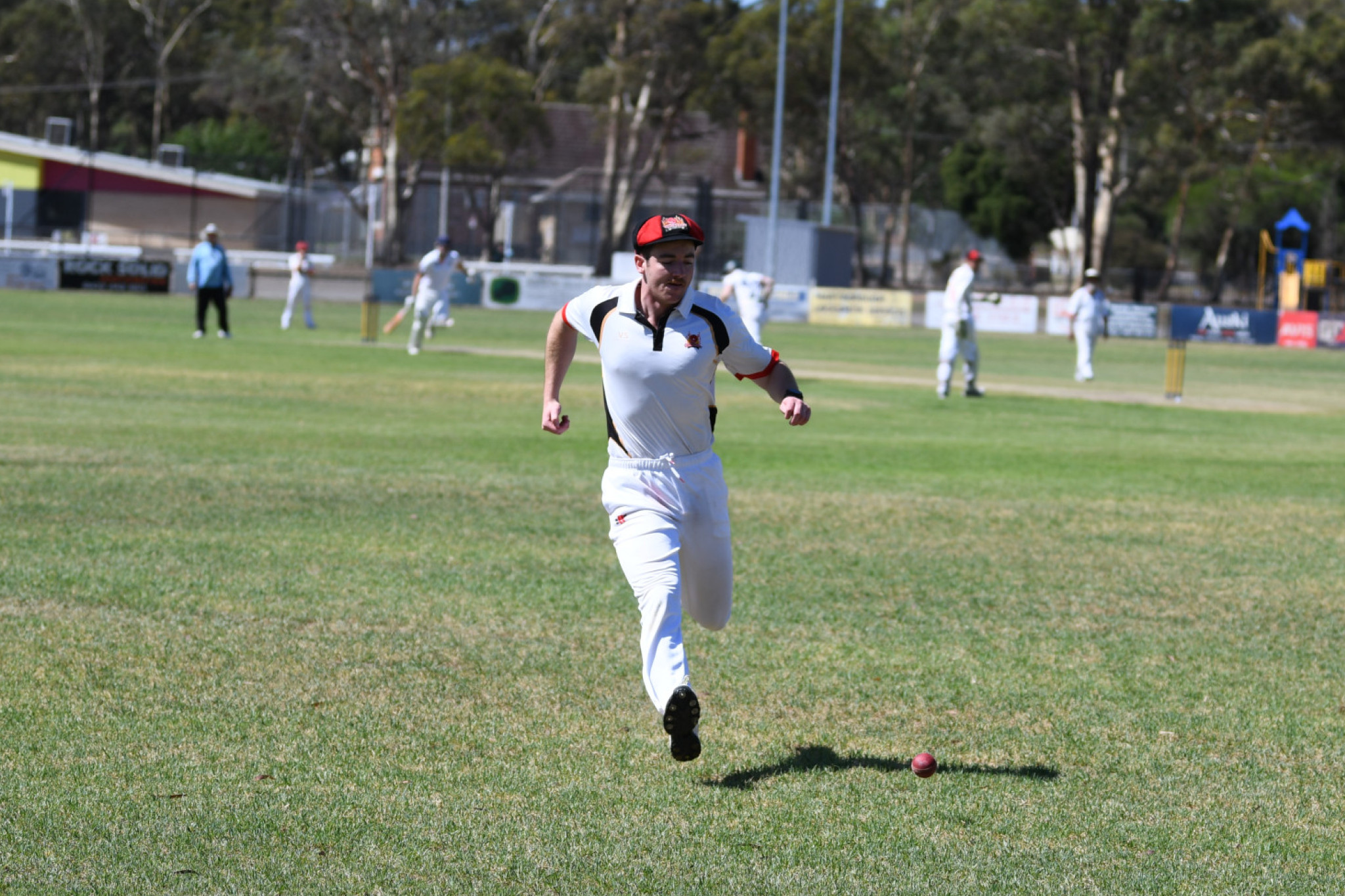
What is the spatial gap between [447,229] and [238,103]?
1383 cm

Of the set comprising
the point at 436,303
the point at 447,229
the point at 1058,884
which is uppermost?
the point at 447,229

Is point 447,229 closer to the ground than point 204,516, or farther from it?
farther from it

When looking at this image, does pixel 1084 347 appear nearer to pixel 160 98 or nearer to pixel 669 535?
pixel 669 535

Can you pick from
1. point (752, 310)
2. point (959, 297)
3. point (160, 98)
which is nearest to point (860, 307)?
point (752, 310)

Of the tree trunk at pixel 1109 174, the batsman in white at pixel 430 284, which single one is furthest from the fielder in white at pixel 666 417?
the tree trunk at pixel 1109 174

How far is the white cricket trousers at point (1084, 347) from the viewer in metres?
29.5

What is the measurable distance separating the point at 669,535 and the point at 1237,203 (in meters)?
70.5

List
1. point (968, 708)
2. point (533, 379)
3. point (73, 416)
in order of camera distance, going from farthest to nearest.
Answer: point (533, 379) < point (73, 416) < point (968, 708)

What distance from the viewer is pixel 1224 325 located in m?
51.0

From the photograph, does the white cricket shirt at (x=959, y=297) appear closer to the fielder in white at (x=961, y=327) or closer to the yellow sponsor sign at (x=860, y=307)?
the fielder in white at (x=961, y=327)

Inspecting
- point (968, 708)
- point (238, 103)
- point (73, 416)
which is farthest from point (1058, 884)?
point (238, 103)

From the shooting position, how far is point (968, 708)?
7191 millimetres

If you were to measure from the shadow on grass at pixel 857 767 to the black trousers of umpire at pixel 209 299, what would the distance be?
84.0ft

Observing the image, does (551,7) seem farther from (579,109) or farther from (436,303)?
(436,303)
